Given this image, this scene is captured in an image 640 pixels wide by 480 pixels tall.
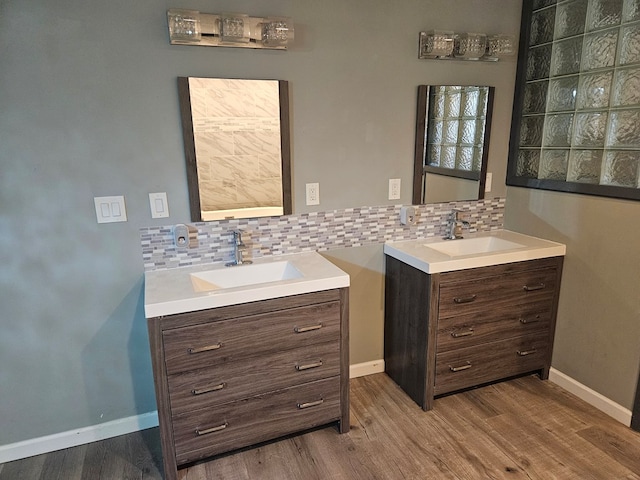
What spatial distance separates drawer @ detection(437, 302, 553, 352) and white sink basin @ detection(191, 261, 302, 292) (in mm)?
843

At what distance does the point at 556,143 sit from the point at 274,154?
1.61 meters

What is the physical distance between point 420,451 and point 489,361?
0.68m

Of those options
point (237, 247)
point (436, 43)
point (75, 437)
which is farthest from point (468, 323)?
point (75, 437)

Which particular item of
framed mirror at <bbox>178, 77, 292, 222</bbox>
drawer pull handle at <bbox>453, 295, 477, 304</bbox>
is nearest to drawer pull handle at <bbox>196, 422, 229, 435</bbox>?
framed mirror at <bbox>178, 77, 292, 222</bbox>

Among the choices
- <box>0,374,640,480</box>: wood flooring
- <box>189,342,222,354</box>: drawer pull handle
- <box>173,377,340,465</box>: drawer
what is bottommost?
<box>0,374,640,480</box>: wood flooring

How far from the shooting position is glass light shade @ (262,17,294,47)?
1892mm

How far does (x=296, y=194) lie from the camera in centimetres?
218

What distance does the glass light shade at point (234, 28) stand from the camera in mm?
1814

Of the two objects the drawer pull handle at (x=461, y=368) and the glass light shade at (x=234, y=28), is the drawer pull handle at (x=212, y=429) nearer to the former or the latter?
the drawer pull handle at (x=461, y=368)

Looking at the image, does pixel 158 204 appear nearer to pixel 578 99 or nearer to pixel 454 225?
pixel 454 225

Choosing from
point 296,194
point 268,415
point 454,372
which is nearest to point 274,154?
point 296,194

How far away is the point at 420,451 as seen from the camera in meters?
1.92

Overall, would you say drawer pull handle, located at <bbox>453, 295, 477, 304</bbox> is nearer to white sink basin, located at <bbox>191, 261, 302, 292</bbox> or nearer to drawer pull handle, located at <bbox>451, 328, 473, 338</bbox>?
drawer pull handle, located at <bbox>451, 328, 473, 338</bbox>

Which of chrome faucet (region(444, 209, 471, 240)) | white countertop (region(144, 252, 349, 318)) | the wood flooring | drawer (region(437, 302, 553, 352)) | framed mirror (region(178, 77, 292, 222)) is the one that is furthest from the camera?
chrome faucet (region(444, 209, 471, 240))
